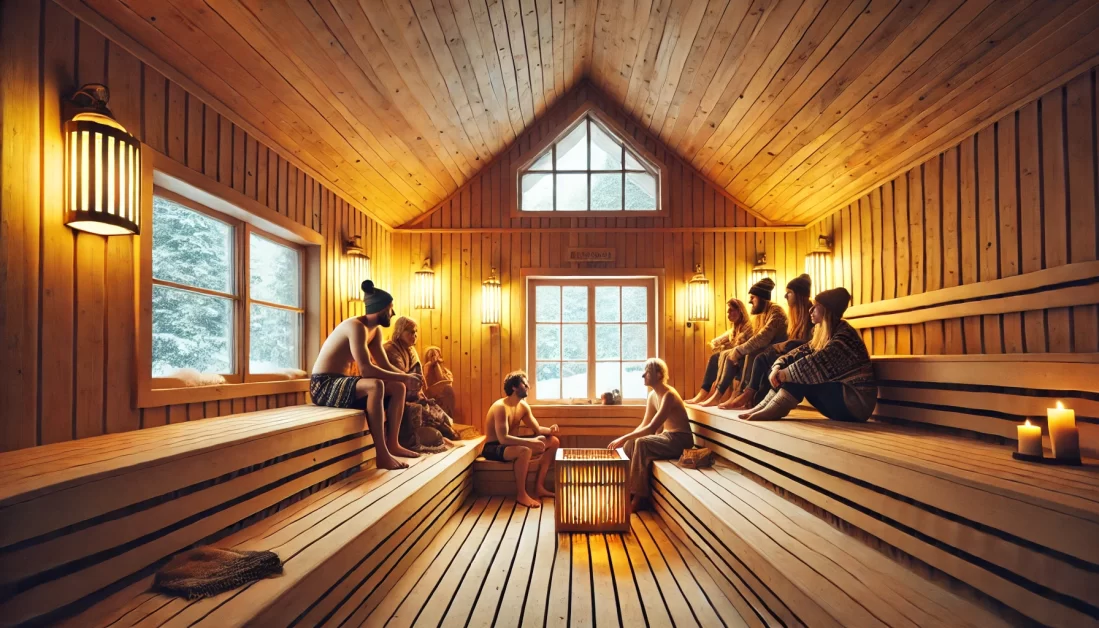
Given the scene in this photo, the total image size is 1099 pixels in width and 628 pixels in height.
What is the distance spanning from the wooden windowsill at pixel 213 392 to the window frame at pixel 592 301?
2469mm

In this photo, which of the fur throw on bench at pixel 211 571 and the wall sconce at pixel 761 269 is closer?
the fur throw on bench at pixel 211 571

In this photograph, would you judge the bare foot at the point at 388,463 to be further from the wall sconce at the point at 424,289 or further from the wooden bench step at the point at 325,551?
the wall sconce at the point at 424,289

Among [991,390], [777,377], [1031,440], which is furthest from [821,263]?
[1031,440]

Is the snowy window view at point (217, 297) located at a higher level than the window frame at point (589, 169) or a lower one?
lower

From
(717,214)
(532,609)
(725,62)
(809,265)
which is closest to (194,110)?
(532,609)

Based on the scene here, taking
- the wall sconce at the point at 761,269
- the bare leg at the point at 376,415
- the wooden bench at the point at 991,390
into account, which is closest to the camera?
the wooden bench at the point at 991,390

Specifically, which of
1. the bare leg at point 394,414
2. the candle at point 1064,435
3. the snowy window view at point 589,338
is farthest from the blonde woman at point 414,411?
the candle at point 1064,435

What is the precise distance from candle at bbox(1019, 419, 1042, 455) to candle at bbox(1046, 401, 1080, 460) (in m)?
0.04

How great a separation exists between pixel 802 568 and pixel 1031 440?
99 cm

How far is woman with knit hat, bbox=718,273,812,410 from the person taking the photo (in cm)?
468

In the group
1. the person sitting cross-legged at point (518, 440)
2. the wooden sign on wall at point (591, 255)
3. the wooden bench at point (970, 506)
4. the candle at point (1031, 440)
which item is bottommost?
the person sitting cross-legged at point (518, 440)

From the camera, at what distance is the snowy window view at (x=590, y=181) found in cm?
625

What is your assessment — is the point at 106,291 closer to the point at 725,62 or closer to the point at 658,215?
the point at 725,62

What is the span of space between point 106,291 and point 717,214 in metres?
5.15
